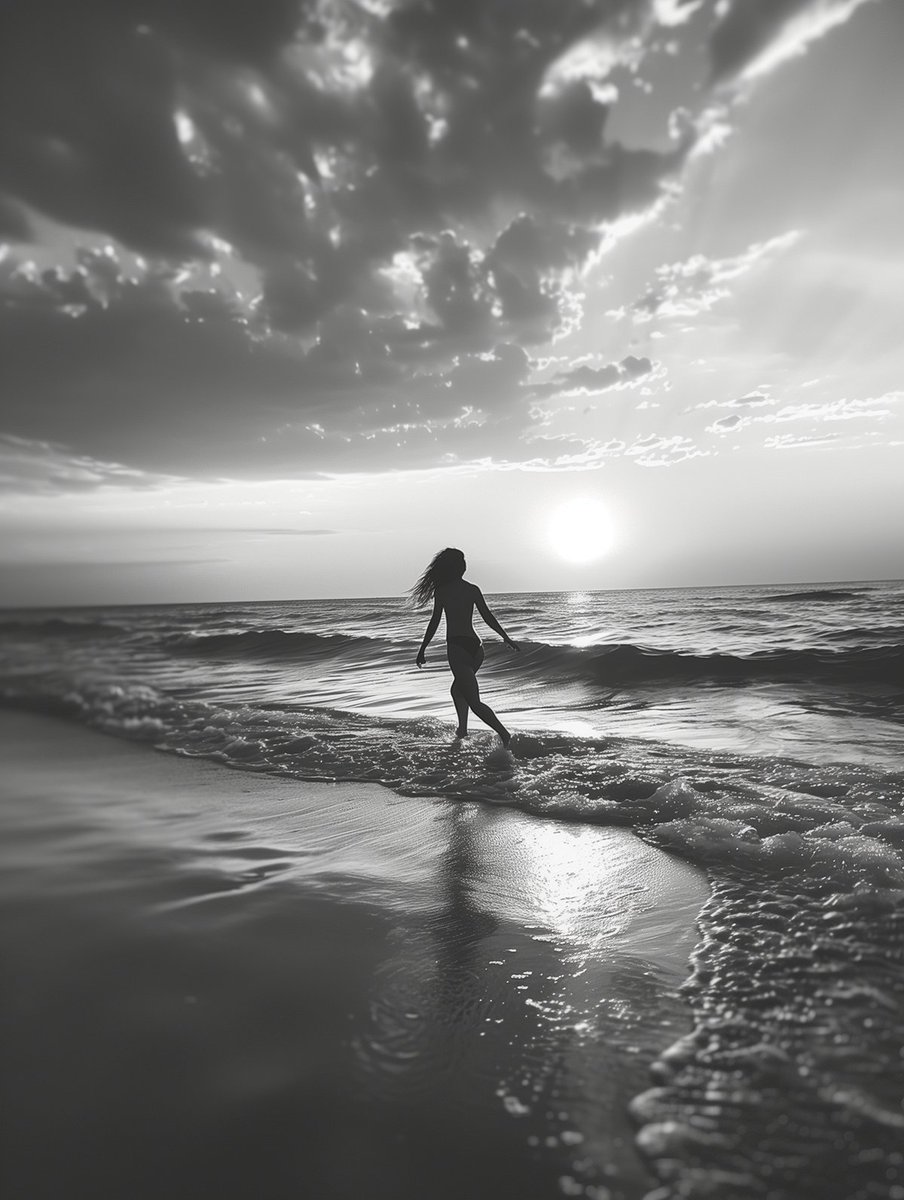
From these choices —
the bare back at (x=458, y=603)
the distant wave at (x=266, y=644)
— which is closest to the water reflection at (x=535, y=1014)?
the bare back at (x=458, y=603)

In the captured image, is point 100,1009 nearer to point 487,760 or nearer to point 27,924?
point 27,924

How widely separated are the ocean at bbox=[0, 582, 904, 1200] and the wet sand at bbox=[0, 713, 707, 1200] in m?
0.14

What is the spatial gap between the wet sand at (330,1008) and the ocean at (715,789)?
A: 14 centimetres

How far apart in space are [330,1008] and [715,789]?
12.2 feet

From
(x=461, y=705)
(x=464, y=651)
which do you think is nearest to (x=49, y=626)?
(x=464, y=651)

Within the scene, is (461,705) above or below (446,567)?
below

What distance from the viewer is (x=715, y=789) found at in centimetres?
497

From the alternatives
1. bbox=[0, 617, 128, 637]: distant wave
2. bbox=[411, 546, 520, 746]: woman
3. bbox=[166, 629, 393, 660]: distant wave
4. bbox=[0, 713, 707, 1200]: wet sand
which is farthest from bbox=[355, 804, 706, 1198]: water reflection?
bbox=[166, 629, 393, 660]: distant wave

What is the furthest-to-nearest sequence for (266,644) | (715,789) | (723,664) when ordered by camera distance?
(266,644) < (723,664) < (715,789)

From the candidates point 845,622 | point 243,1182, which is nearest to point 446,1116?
point 243,1182

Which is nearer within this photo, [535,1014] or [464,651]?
[535,1014]

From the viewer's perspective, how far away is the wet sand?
1614 mm

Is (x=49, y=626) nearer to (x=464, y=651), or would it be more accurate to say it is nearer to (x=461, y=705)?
(x=464, y=651)

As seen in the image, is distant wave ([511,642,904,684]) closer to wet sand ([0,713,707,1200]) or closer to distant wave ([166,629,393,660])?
distant wave ([166,629,393,660])
